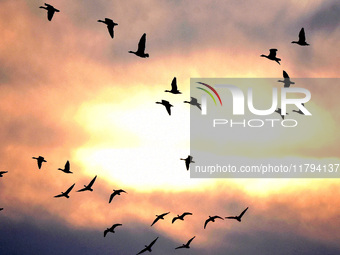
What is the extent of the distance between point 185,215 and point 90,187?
12767mm

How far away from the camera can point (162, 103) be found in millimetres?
95500

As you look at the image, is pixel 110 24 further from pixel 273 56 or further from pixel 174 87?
pixel 273 56

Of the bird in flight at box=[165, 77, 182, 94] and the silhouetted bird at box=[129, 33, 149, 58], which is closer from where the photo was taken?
the silhouetted bird at box=[129, 33, 149, 58]

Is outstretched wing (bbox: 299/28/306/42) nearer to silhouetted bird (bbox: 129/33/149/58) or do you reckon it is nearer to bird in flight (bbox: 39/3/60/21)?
silhouetted bird (bbox: 129/33/149/58)

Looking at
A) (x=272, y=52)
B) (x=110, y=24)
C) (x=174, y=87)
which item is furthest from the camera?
(x=174, y=87)

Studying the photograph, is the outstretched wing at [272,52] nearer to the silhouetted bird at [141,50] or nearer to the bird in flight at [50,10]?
the silhouetted bird at [141,50]

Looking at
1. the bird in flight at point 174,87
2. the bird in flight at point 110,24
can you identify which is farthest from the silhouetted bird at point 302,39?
the bird in flight at point 110,24

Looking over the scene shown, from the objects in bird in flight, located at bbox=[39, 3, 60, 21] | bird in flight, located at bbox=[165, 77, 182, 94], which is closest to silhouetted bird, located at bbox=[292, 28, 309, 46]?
bird in flight, located at bbox=[165, 77, 182, 94]

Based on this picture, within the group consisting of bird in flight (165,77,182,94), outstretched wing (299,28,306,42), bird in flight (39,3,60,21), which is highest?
bird in flight (39,3,60,21)

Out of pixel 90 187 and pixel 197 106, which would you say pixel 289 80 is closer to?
pixel 197 106

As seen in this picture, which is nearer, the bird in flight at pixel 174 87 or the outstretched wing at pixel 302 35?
the outstretched wing at pixel 302 35

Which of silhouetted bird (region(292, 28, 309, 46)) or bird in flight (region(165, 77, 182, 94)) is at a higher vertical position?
silhouetted bird (region(292, 28, 309, 46))

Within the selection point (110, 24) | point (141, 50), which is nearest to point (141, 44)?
point (141, 50)

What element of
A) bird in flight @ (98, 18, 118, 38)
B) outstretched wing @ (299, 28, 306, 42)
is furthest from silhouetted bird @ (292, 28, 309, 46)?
bird in flight @ (98, 18, 118, 38)
